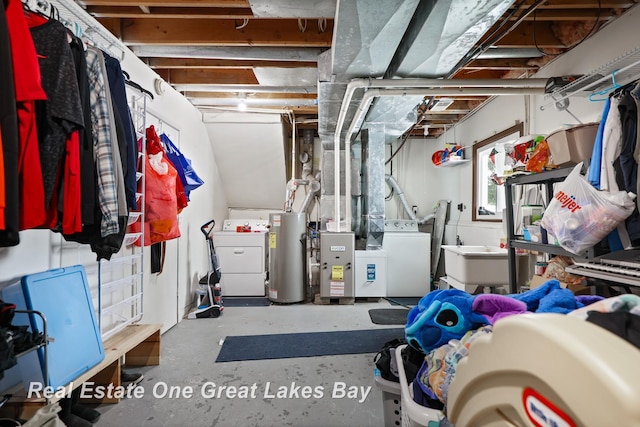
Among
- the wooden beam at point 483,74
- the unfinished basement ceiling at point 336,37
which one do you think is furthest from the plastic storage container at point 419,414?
the wooden beam at point 483,74

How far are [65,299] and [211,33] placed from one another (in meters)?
2.10

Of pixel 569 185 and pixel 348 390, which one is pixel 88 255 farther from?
pixel 569 185

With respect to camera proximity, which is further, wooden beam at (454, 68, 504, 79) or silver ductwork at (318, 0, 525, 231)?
wooden beam at (454, 68, 504, 79)

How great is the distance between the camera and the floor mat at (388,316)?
10.3 ft

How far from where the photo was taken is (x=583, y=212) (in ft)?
4.85

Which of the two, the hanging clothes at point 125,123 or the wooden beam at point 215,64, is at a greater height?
the wooden beam at point 215,64

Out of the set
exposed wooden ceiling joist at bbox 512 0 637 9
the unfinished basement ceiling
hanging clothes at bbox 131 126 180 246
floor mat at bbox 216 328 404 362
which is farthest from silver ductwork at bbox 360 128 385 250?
hanging clothes at bbox 131 126 180 246

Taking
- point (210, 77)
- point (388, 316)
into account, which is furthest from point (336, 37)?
point (388, 316)

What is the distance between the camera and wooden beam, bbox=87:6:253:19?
2.10 metres

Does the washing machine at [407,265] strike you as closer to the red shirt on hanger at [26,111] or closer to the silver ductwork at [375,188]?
the silver ductwork at [375,188]

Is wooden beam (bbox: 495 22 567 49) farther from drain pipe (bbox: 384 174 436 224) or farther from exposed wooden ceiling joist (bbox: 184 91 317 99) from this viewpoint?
drain pipe (bbox: 384 174 436 224)

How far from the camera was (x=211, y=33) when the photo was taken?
2.42 meters

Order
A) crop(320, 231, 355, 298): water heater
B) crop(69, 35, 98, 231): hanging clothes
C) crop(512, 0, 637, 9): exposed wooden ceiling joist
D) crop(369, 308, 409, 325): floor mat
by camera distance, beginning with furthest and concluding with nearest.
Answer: crop(320, 231, 355, 298): water heater < crop(369, 308, 409, 325): floor mat < crop(512, 0, 637, 9): exposed wooden ceiling joist < crop(69, 35, 98, 231): hanging clothes

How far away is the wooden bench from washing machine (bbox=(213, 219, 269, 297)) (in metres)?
1.78
